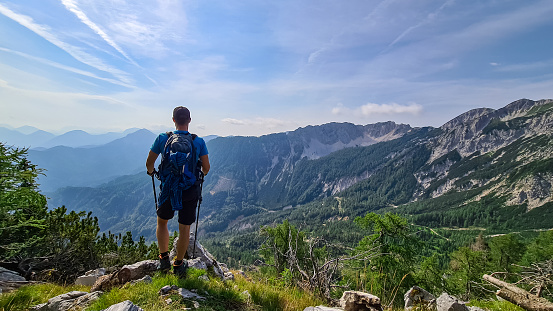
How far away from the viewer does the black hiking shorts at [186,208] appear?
559cm

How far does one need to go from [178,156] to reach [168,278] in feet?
8.84

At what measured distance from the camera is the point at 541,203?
150 metres

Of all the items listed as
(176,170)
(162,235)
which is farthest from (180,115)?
(162,235)

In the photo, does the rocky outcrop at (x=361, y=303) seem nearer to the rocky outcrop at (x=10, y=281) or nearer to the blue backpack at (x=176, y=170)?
the blue backpack at (x=176, y=170)

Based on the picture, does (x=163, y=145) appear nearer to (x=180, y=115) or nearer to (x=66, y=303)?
(x=180, y=115)

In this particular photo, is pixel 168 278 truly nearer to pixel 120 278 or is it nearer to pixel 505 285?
pixel 120 278

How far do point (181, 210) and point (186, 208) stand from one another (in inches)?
5.8

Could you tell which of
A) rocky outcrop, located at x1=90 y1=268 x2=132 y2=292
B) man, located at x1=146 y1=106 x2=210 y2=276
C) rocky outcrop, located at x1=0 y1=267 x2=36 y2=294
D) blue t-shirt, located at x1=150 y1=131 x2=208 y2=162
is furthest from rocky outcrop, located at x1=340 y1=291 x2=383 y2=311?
rocky outcrop, located at x1=0 y1=267 x2=36 y2=294

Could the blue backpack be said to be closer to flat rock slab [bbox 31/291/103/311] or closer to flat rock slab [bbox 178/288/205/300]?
flat rock slab [bbox 178/288/205/300]

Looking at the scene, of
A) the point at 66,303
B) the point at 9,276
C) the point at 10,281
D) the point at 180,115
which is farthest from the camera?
the point at 9,276

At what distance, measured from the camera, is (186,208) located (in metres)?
5.77

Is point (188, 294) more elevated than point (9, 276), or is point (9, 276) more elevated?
point (188, 294)

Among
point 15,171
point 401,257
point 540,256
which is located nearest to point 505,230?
point 540,256

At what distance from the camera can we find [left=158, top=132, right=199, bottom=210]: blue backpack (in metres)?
5.49
